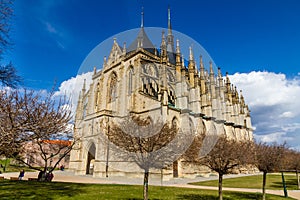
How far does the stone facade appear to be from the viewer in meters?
26.2

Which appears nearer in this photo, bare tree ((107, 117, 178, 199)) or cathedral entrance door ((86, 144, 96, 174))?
bare tree ((107, 117, 178, 199))

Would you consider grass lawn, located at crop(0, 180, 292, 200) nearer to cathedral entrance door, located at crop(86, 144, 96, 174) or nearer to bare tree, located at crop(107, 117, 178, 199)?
bare tree, located at crop(107, 117, 178, 199)

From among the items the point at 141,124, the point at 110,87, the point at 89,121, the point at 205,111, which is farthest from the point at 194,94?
the point at 141,124

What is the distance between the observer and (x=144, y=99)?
1076 inches

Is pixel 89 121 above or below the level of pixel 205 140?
above

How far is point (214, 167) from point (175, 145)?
2.11 m

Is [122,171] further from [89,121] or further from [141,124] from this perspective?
[141,124]

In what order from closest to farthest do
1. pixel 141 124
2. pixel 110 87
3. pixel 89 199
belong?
pixel 89 199 → pixel 141 124 → pixel 110 87

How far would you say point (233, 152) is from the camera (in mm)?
9164

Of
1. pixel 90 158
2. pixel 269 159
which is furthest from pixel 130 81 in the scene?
pixel 269 159

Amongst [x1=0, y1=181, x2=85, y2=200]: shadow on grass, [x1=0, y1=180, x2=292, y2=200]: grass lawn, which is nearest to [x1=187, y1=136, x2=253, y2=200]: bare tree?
[x1=0, y1=180, x2=292, y2=200]: grass lawn

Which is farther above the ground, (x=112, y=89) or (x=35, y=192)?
(x=112, y=89)

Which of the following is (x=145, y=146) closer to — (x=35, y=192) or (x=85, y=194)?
(x=85, y=194)

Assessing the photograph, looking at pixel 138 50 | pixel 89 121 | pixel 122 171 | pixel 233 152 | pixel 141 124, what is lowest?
pixel 122 171
